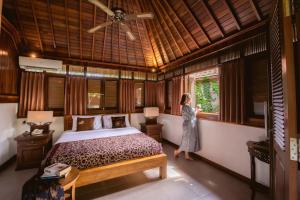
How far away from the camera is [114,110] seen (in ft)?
17.1

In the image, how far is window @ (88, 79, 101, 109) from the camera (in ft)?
16.1

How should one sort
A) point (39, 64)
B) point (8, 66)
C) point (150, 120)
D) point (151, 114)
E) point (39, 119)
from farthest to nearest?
point (150, 120)
point (151, 114)
point (39, 64)
point (39, 119)
point (8, 66)

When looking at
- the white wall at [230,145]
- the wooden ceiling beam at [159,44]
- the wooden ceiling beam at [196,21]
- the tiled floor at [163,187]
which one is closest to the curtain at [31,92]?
the tiled floor at [163,187]

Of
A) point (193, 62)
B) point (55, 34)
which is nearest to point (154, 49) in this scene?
point (193, 62)

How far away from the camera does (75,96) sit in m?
4.54

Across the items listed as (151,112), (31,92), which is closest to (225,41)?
(151,112)

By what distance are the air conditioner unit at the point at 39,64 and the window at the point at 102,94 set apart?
1.02 m

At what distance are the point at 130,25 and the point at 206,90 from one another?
2.86m

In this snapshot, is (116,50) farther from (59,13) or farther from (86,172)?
(86,172)

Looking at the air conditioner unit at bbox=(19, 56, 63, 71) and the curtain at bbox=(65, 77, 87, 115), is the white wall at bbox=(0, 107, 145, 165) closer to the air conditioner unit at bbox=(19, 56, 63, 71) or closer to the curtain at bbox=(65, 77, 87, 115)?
the curtain at bbox=(65, 77, 87, 115)

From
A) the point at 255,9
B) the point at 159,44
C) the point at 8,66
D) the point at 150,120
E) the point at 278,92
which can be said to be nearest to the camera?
the point at 278,92

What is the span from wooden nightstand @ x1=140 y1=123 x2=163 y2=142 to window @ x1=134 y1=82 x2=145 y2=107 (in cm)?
88

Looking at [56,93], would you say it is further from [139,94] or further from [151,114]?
[151,114]

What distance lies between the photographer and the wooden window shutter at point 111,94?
5152mm
